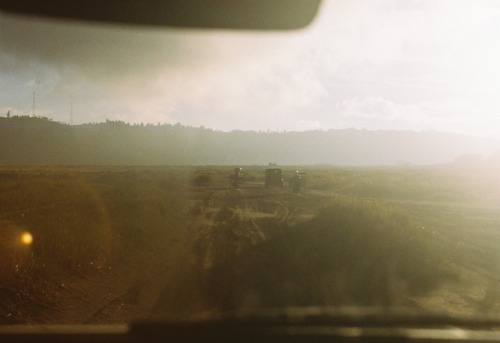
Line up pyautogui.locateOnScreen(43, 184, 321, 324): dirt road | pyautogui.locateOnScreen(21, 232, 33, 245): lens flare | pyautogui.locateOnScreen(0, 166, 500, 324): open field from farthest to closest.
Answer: pyautogui.locateOnScreen(21, 232, 33, 245): lens flare
pyautogui.locateOnScreen(0, 166, 500, 324): open field
pyautogui.locateOnScreen(43, 184, 321, 324): dirt road

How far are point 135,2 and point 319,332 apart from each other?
5.97 m

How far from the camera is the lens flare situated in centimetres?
1433

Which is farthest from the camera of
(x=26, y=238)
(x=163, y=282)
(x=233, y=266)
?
(x=26, y=238)

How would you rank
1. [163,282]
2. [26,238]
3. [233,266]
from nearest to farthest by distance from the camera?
[163,282], [233,266], [26,238]

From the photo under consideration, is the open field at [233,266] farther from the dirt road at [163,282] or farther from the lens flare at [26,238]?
the lens flare at [26,238]

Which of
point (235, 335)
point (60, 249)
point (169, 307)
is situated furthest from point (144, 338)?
point (60, 249)

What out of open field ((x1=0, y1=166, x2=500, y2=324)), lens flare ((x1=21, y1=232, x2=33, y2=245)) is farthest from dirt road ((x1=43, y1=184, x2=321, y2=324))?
lens flare ((x1=21, y1=232, x2=33, y2=245))

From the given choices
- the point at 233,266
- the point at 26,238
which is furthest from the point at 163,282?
the point at 26,238

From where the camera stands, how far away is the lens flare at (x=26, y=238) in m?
14.3

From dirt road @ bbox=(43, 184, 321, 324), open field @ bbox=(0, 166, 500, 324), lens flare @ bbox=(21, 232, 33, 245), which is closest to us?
dirt road @ bbox=(43, 184, 321, 324)

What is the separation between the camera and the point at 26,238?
590 inches

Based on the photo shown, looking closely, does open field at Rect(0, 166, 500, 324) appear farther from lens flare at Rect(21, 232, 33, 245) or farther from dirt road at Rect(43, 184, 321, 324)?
lens flare at Rect(21, 232, 33, 245)

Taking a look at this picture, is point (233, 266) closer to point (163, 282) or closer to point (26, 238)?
point (163, 282)

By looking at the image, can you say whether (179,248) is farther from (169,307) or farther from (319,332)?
(319,332)
